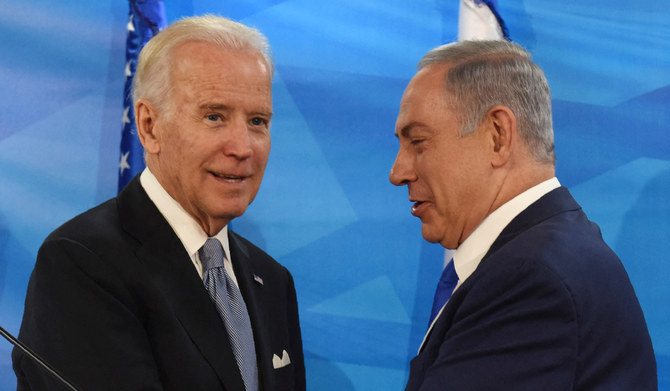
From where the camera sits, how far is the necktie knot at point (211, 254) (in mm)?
1818

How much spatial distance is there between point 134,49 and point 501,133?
1.98 meters

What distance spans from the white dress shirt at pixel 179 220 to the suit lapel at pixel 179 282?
1.0 inches

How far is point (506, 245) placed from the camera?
153 cm

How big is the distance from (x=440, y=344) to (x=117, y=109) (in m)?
2.48

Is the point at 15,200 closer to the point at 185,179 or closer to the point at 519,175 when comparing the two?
the point at 185,179

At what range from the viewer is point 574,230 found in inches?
61.0

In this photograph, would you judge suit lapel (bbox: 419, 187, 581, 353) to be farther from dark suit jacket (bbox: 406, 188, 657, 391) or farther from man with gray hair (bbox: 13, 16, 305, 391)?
man with gray hair (bbox: 13, 16, 305, 391)

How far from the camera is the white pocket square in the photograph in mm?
1864

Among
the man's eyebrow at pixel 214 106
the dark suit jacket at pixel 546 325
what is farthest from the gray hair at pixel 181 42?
the dark suit jacket at pixel 546 325

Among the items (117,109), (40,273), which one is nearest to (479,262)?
(40,273)

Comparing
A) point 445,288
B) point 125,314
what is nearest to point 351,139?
point 445,288

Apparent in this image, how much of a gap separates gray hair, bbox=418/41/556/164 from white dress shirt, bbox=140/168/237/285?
645mm

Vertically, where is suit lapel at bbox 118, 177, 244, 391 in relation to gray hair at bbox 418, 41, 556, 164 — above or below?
below

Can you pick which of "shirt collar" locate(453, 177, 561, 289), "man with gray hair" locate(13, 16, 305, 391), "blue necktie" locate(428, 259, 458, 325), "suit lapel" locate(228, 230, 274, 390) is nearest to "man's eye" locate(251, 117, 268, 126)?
"man with gray hair" locate(13, 16, 305, 391)
